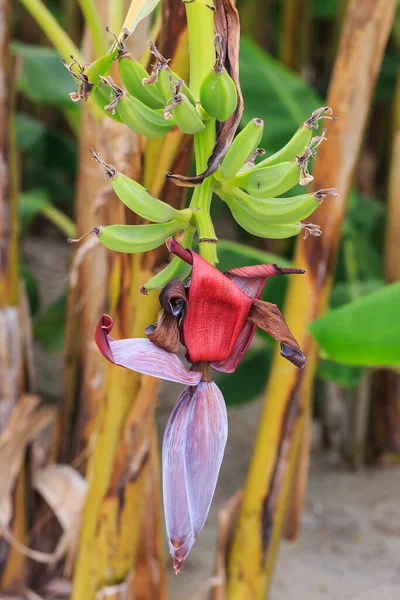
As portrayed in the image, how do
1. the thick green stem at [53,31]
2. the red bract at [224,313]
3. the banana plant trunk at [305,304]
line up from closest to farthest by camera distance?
the red bract at [224,313]
the thick green stem at [53,31]
the banana plant trunk at [305,304]

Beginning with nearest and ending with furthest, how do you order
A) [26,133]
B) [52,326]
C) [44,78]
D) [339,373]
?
[339,373]
[44,78]
[52,326]
[26,133]

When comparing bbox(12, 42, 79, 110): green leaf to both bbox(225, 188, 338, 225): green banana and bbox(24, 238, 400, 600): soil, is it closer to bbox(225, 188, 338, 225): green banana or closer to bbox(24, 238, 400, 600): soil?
bbox(24, 238, 400, 600): soil

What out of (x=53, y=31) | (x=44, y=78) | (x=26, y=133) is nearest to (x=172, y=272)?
(x=53, y=31)

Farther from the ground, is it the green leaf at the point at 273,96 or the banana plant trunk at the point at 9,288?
the green leaf at the point at 273,96

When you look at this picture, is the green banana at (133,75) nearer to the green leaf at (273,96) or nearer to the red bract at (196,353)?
the red bract at (196,353)

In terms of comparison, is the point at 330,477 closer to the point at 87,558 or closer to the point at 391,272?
the point at 391,272

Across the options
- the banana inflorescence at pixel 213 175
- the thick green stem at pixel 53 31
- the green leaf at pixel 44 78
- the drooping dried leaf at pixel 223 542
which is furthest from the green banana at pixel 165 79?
the green leaf at pixel 44 78

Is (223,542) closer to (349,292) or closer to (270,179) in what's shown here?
(349,292)
